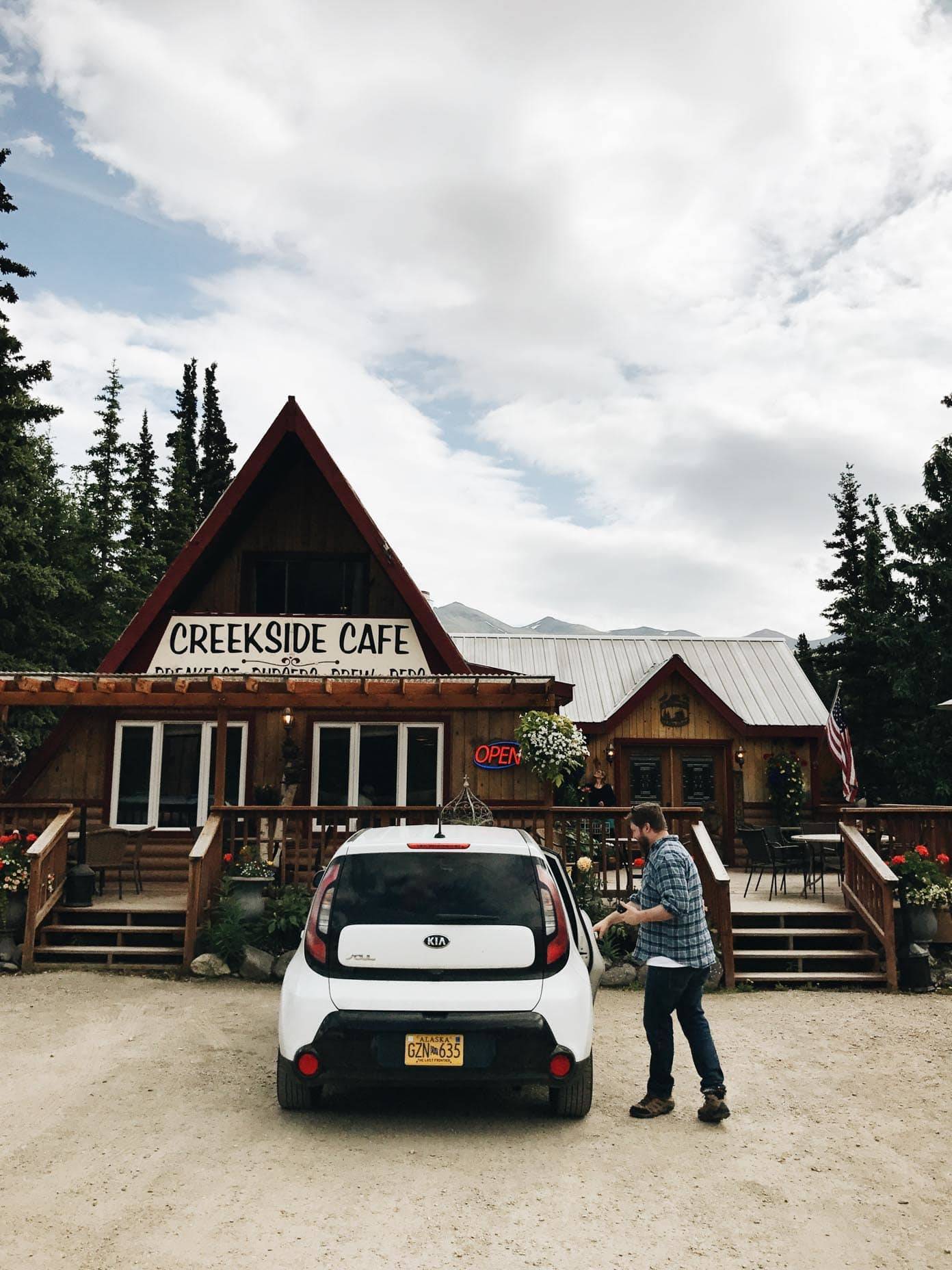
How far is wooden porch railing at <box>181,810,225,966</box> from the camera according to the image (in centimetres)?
1022

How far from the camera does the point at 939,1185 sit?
190 inches

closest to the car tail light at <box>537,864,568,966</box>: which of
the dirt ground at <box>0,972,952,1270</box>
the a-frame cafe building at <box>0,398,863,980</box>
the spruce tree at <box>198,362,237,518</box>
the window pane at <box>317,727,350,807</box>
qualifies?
the dirt ground at <box>0,972,952,1270</box>

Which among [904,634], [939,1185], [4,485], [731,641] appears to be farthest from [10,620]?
[939,1185]

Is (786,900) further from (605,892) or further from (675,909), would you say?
(675,909)

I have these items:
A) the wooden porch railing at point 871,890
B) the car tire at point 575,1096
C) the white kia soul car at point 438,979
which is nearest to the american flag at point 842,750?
the wooden porch railing at point 871,890

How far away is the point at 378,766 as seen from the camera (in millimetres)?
14805

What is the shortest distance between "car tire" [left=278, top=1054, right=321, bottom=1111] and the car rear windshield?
3.26 ft

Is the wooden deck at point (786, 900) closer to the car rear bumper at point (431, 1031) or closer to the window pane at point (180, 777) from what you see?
the car rear bumper at point (431, 1031)

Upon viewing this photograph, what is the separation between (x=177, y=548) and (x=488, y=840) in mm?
38551

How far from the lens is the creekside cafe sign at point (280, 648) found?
14758mm

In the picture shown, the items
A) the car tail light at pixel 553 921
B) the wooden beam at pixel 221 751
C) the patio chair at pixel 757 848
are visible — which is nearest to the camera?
the car tail light at pixel 553 921

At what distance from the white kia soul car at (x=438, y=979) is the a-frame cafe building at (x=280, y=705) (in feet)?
18.7

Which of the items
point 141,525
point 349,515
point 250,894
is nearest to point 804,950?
point 250,894

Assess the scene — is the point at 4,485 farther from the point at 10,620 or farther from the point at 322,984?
the point at 322,984
